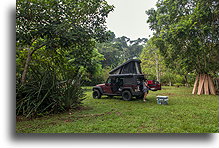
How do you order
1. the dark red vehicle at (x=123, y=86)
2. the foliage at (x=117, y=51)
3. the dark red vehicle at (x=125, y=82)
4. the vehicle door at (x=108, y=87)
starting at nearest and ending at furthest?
the foliage at (x=117, y=51) < the dark red vehicle at (x=125, y=82) < the dark red vehicle at (x=123, y=86) < the vehicle door at (x=108, y=87)

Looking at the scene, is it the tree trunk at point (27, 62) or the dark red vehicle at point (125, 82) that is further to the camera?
the dark red vehicle at point (125, 82)

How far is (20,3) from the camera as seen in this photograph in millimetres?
3549

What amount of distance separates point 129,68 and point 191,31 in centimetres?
370

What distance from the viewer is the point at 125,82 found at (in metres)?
6.74

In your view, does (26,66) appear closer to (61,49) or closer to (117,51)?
(61,49)

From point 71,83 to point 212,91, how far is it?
7.77m

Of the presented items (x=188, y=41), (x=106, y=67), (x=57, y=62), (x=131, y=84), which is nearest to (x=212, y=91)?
(x=188, y=41)

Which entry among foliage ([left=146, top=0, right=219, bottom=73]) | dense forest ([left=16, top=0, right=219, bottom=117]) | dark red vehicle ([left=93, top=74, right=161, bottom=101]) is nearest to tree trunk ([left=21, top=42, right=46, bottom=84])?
dense forest ([left=16, top=0, right=219, bottom=117])

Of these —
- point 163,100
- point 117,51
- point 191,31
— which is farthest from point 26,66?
point 191,31

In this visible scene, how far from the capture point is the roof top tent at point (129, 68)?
5708 mm

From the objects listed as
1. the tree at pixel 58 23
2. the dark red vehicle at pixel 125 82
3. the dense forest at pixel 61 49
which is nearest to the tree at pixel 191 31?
the dense forest at pixel 61 49

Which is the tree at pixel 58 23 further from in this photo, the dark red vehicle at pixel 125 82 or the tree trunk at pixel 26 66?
the dark red vehicle at pixel 125 82

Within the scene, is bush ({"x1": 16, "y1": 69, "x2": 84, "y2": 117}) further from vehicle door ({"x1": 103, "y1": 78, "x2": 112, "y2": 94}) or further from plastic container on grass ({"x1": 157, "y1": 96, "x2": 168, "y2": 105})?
plastic container on grass ({"x1": 157, "y1": 96, "x2": 168, "y2": 105})

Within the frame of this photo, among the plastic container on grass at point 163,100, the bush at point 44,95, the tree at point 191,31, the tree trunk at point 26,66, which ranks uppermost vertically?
the tree at point 191,31
